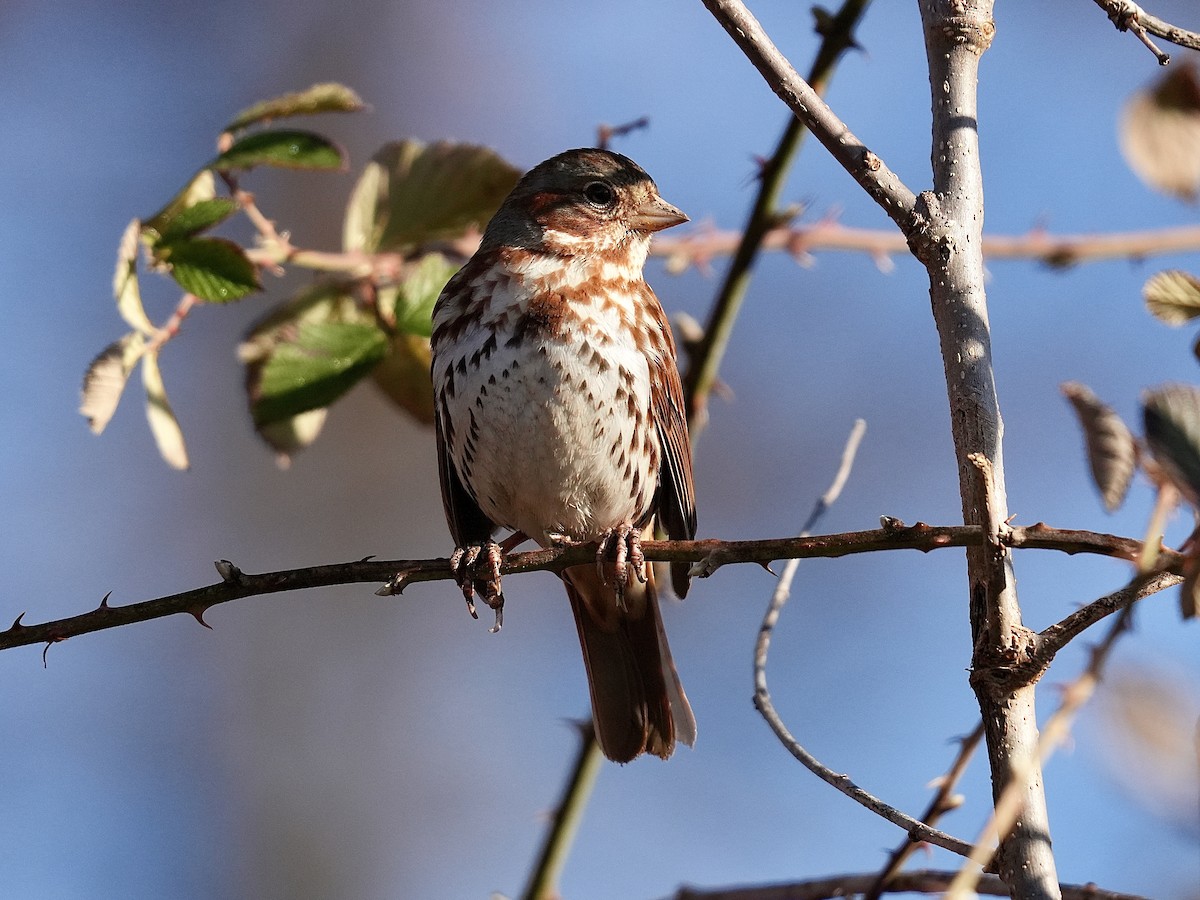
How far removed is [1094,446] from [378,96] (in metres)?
8.90

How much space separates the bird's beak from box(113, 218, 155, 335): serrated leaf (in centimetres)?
203

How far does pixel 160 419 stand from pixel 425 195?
2.97 ft

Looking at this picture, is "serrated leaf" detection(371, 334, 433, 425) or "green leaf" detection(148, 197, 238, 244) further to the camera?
"serrated leaf" detection(371, 334, 433, 425)

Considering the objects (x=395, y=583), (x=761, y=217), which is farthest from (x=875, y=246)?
(x=395, y=583)

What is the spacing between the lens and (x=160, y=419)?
3.25 m

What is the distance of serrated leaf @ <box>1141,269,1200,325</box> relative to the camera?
206 centimetres

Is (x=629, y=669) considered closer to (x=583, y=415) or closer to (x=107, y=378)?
(x=583, y=415)

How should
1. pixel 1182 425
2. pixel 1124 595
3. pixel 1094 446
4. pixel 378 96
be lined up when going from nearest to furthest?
pixel 1182 425
pixel 1124 595
pixel 1094 446
pixel 378 96

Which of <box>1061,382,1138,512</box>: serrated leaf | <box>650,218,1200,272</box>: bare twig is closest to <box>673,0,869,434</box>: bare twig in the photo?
<box>650,218,1200,272</box>: bare twig

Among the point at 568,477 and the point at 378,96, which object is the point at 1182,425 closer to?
the point at 568,477

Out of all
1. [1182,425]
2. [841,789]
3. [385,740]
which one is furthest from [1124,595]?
[385,740]

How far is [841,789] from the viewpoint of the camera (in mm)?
2557

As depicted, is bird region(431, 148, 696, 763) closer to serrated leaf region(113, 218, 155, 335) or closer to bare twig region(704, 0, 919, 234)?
serrated leaf region(113, 218, 155, 335)

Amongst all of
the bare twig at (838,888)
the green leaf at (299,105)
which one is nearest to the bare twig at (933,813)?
the bare twig at (838,888)
